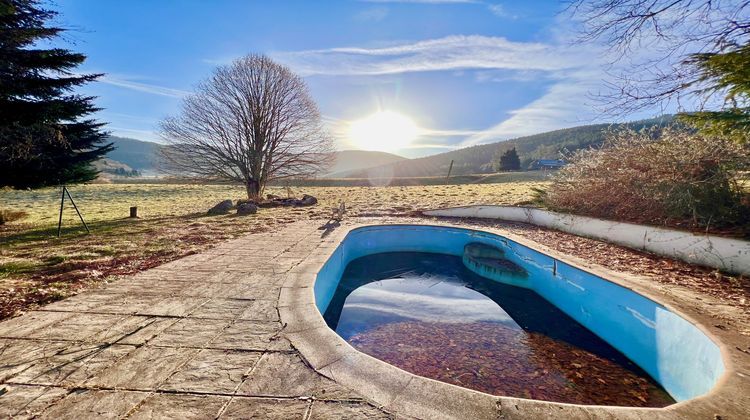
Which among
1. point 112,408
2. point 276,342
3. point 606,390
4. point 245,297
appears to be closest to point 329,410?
point 276,342

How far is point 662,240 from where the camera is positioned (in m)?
6.69

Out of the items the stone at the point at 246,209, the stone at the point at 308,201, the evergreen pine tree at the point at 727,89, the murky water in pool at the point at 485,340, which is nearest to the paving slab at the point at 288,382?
the murky water in pool at the point at 485,340

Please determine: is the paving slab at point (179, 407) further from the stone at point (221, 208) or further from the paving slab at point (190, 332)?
the stone at point (221, 208)

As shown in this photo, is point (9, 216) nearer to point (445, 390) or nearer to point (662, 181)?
point (445, 390)

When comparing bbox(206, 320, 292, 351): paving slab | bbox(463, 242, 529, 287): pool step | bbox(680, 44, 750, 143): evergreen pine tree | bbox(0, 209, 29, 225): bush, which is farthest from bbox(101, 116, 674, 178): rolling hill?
bbox(206, 320, 292, 351): paving slab

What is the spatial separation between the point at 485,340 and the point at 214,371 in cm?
390

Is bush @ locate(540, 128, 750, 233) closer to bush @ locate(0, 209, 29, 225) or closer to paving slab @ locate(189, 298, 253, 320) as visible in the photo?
paving slab @ locate(189, 298, 253, 320)

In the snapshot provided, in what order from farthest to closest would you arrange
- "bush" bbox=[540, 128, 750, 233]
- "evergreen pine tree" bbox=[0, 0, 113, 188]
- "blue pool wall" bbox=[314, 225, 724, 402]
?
"bush" bbox=[540, 128, 750, 233] → "evergreen pine tree" bbox=[0, 0, 113, 188] → "blue pool wall" bbox=[314, 225, 724, 402]

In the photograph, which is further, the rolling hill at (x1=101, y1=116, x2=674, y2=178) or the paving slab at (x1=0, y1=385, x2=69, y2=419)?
the rolling hill at (x1=101, y1=116, x2=674, y2=178)

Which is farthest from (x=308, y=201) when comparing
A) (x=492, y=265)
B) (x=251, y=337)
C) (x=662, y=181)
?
(x=662, y=181)

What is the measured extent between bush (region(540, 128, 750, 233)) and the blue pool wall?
3.04 meters

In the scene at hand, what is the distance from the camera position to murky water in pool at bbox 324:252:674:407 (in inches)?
141

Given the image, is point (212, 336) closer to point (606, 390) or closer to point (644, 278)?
point (606, 390)

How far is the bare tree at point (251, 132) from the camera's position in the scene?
1549 centimetres
